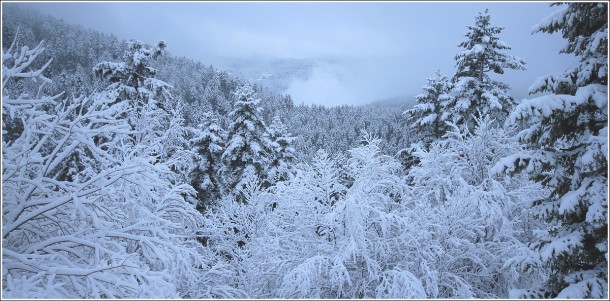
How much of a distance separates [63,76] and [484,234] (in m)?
131

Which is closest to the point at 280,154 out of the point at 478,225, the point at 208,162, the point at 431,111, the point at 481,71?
the point at 208,162

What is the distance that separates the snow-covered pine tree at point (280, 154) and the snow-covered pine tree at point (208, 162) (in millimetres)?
3706

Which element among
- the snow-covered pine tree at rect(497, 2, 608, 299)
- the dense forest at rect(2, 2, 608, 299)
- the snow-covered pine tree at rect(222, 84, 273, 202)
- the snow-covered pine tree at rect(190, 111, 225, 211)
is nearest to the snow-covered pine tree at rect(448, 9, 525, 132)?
the dense forest at rect(2, 2, 608, 299)

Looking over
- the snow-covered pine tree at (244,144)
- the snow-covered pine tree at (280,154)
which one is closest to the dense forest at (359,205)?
the snow-covered pine tree at (244,144)

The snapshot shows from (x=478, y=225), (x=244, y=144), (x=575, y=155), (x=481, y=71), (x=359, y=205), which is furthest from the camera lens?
(x=244, y=144)

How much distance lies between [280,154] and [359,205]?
65.0 feet

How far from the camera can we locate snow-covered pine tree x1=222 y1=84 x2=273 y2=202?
2208 centimetres

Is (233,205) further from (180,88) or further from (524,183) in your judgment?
(180,88)

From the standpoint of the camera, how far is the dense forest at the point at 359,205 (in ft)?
19.3

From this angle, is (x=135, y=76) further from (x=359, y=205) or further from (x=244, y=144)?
(x=359, y=205)

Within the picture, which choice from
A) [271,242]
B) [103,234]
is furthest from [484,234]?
[103,234]

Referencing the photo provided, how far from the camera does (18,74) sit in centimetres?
614

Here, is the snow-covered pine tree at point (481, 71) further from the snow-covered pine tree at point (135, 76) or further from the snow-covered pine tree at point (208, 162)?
the snow-covered pine tree at point (208, 162)

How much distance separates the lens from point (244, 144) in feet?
73.3
